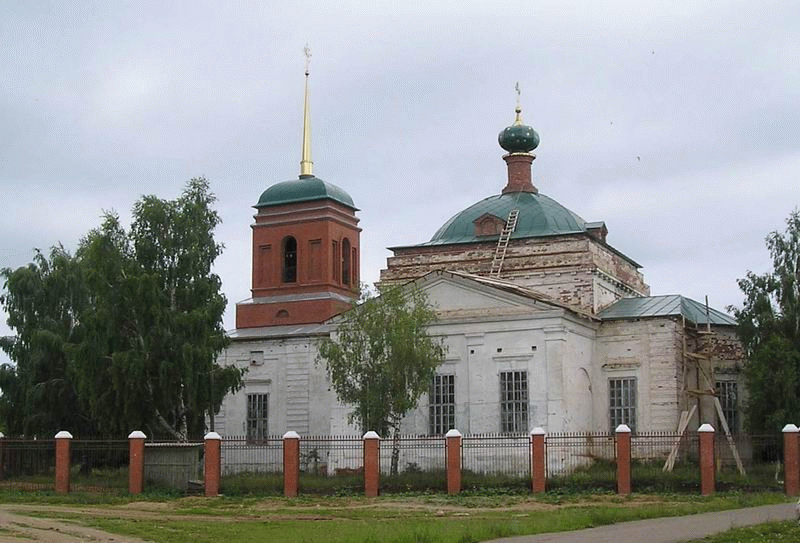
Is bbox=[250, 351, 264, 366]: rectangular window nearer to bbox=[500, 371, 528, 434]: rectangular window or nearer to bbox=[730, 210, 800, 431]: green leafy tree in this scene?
bbox=[500, 371, 528, 434]: rectangular window

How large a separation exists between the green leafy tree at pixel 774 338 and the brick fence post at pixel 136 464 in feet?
50.7

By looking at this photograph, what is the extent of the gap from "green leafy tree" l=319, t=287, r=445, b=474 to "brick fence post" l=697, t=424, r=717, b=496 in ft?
24.1

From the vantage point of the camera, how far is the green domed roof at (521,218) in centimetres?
3675

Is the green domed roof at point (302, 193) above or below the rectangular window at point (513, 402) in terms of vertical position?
above

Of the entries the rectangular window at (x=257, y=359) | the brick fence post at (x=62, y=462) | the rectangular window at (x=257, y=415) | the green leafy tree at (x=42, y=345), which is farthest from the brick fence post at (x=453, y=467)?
the green leafy tree at (x=42, y=345)

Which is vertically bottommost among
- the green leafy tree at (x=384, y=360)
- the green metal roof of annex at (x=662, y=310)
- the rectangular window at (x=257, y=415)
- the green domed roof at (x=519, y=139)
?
the rectangular window at (x=257, y=415)

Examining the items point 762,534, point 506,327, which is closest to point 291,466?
point 506,327

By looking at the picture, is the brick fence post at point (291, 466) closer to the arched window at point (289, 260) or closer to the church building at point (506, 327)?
the church building at point (506, 327)

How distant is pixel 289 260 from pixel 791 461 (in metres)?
20.4

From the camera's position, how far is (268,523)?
20.7 metres

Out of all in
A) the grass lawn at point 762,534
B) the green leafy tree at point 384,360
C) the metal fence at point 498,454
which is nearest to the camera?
the grass lawn at point 762,534

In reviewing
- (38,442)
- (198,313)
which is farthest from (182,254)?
(38,442)

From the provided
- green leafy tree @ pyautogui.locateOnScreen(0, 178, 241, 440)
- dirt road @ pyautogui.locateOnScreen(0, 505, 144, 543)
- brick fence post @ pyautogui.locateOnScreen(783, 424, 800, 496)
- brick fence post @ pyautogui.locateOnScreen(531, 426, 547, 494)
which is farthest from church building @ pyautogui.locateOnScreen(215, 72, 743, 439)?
dirt road @ pyautogui.locateOnScreen(0, 505, 144, 543)

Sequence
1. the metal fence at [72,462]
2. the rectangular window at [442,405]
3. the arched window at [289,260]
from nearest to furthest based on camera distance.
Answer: the metal fence at [72,462], the rectangular window at [442,405], the arched window at [289,260]
